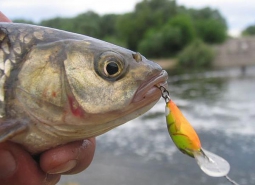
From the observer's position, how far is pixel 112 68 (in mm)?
2375

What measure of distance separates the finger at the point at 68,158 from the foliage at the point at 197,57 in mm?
50140

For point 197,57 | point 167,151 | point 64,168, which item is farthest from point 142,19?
point 64,168

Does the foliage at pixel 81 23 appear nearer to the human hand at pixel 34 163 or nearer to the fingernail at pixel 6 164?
the human hand at pixel 34 163

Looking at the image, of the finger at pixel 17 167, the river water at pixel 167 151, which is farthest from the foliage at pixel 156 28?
the finger at pixel 17 167

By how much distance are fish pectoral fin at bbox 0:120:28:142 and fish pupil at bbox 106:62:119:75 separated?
24.5 inches

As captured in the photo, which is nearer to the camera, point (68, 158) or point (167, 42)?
point (68, 158)

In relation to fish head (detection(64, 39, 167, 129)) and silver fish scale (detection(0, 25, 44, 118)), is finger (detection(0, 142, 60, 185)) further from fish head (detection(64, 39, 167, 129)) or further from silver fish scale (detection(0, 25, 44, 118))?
fish head (detection(64, 39, 167, 129))

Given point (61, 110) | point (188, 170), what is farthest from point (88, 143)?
point (188, 170)

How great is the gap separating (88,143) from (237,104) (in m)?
15.3

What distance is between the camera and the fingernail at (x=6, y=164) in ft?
8.20

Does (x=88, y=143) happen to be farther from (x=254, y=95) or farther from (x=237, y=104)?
(x=254, y=95)

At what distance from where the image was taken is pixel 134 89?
2348 millimetres

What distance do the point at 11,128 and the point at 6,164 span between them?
355 millimetres

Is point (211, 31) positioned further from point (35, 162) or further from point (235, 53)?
point (35, 162)
